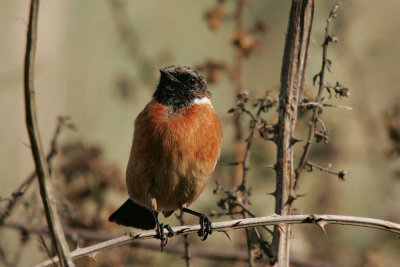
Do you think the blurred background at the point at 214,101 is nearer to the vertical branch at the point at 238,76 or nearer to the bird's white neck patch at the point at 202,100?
the vertical branch at the point at 238,76

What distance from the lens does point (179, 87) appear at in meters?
4.46

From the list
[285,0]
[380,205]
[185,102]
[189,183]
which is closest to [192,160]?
[189,183]

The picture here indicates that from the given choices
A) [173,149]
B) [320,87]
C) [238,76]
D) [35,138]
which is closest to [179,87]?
[238,76]

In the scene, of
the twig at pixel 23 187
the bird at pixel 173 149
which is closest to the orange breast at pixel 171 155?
the bird at pixel 173 149

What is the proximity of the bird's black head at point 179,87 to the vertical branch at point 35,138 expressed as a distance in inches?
102

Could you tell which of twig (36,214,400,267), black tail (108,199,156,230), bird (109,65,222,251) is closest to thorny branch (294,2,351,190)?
twig (36,214,400,267)

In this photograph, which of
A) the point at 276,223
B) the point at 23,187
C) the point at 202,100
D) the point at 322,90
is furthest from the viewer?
the point at 202,100

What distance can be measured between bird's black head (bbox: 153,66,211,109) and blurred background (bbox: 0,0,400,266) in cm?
12

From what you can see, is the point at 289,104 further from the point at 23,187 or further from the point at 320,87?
the point at 23,187

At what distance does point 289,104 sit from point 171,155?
1.25 m

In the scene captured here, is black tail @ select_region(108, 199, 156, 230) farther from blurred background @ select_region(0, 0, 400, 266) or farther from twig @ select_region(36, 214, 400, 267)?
twig @ select_region(36, 214, 400, 267)

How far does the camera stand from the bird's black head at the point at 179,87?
440 cm

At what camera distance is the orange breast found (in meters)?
3.98

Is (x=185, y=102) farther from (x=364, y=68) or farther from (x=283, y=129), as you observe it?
(x=364, y=68)
